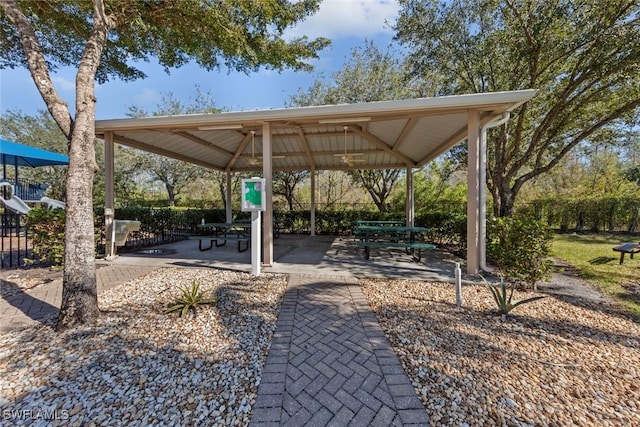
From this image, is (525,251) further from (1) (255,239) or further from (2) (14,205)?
(2) (14,205)

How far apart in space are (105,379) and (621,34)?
31.9ft

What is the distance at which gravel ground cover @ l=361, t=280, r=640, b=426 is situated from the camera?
172cm

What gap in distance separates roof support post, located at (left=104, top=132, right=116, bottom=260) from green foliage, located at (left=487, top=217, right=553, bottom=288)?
7.98 m

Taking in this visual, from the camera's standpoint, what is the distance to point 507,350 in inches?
96.0

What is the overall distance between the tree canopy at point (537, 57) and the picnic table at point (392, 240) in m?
2.92

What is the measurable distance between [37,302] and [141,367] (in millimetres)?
2686

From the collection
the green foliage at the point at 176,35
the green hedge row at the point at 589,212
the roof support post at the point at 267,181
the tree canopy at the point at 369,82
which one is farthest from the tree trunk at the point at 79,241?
the green hedge row at the point at 589,212

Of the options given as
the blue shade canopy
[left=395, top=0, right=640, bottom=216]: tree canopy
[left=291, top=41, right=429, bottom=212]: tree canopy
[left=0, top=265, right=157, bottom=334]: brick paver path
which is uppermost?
[left=291, top=41, right=429, bottom=212]: tree canopy

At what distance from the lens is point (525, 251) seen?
3961 mm

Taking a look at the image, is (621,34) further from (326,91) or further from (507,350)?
(326,91)

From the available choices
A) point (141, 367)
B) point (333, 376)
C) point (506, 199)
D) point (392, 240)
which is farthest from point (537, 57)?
point (141, 367)

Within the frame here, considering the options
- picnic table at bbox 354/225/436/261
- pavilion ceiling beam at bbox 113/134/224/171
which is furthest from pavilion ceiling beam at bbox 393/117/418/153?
pavilion ceiling beam at bbox 113/134/224/171

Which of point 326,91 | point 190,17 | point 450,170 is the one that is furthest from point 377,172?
point 190,17

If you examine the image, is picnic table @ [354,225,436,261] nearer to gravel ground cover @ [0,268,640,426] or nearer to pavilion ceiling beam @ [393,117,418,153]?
gravel ground cover @ [0,268,640,426]
